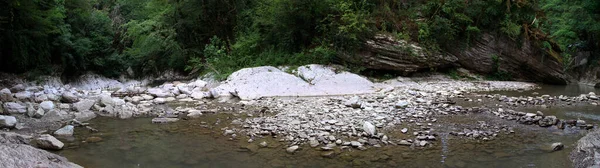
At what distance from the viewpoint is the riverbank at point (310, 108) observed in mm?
6801

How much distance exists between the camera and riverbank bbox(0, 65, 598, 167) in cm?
680

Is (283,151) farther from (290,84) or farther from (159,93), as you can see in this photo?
(159,93)

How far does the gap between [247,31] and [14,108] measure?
954 centimetres

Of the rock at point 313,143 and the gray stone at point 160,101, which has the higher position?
the gray stone at point 160,101

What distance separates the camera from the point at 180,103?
10.5 metres

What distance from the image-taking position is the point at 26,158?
15.2 feet

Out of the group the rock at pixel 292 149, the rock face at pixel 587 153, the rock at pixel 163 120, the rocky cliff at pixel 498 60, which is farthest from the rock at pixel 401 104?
the rocky cliff at pixel 498 60

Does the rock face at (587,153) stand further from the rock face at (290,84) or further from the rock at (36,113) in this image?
the rock at (36,113)

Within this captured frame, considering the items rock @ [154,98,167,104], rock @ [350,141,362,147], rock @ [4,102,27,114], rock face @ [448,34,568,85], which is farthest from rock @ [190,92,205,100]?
rock face @ [448,34,568,85]

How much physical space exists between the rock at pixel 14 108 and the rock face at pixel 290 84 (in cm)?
470

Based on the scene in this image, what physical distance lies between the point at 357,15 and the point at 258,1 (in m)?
5.04

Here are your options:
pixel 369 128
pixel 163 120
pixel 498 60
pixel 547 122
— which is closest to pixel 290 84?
pixel 163 120

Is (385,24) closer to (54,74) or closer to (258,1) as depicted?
(258,1)

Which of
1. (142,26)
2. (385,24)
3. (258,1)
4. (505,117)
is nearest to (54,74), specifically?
(142,26)
